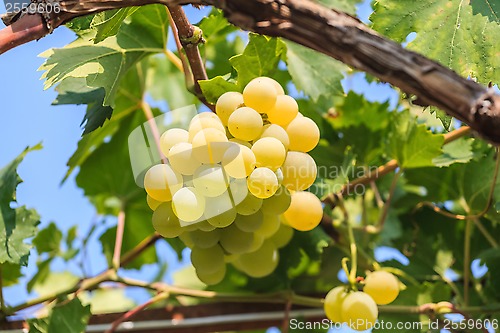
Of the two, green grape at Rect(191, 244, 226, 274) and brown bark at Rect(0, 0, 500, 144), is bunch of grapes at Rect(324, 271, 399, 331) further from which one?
brown bark at Rect(0, 0, 500, 144)

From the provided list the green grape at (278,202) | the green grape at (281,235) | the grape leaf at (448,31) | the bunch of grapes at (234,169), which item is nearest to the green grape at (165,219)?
the bunch of grapes at (234,169)

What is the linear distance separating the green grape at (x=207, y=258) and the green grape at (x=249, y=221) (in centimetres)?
7

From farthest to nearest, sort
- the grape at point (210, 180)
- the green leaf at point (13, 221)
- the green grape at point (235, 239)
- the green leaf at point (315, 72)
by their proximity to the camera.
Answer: the green leaf at point (315, 72) < the green leaf at point (13, 221) < the green grape at point (235, 239) < the grape at point (210, 180)

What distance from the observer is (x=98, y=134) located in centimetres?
104

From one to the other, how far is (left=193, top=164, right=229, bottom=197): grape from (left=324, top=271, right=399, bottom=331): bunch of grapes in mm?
248

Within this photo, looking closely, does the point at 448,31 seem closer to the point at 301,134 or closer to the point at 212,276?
the point at 301,134

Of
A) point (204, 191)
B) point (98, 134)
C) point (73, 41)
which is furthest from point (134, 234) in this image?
point (204, 191)

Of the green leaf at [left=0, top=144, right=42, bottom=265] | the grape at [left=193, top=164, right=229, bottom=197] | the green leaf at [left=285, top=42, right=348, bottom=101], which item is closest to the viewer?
the grape at [left=193, top=164, right=229, bottom=197]

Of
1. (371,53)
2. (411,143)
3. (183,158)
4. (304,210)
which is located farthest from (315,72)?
(371,53)

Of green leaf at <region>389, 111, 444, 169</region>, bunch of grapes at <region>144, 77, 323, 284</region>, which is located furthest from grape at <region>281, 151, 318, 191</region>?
green leaf at <region>389, 111, 444, 169</region>

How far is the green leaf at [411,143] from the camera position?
96 centimetres

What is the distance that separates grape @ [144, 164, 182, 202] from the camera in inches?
26.5

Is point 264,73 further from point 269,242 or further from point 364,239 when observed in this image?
point 364,239

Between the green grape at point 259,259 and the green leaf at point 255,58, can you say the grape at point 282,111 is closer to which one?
the green leaf at point 255,58
